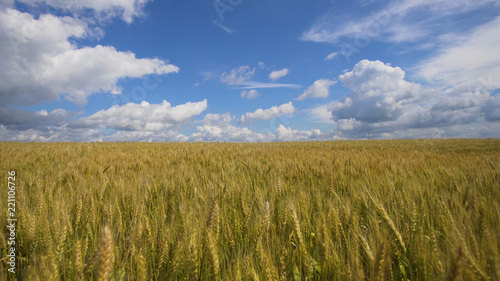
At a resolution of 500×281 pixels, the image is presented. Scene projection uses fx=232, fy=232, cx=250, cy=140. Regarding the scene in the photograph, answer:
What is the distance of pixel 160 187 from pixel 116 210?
2.37ft

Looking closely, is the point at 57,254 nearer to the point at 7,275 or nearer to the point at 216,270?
the point at 7,275

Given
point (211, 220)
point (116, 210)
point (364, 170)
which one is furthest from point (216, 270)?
point (364, 170)

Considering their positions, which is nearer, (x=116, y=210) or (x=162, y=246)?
(x=162, y=246)

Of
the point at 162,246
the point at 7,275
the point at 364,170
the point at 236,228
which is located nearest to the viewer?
the point at 162,246

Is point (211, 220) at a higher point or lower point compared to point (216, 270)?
higher

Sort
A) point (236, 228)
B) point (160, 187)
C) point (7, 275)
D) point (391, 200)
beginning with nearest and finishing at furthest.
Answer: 1. point (7, 275)
2. point (236, 228)
3. point (391, 200)
4. point (160, 187)

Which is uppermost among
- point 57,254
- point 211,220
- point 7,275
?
point 211,220

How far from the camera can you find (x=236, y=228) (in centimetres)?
150

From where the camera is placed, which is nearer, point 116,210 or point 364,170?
point 116,210

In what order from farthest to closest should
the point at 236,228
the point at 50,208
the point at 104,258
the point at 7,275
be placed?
1. the point at 50,208
2. the point at 236,228
3. the point at 7,275
4. the point at 104,258

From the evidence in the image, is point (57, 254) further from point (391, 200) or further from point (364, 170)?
point (364, 170)

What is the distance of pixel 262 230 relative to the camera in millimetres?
1236

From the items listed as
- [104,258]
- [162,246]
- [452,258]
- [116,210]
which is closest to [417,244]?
[452,258]

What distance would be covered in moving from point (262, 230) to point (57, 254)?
40.0 inches
